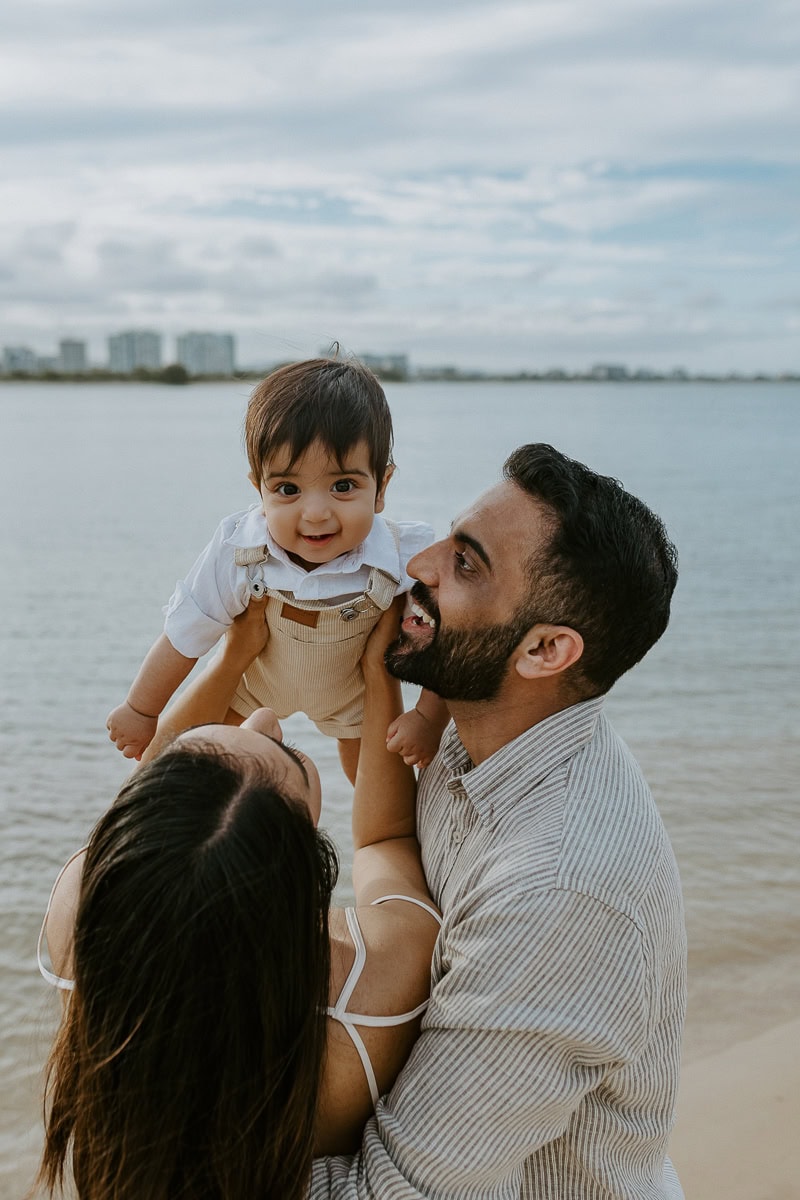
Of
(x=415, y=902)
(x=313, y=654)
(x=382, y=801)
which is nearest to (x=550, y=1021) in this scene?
(x=415, y=902)

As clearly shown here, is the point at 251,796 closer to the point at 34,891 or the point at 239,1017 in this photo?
the point at 239,1017

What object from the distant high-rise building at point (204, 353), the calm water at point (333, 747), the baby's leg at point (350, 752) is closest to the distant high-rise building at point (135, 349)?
the distant high-rise building at point (204, 353)

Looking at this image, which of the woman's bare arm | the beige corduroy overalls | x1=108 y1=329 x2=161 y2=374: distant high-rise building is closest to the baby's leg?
the beige corduroy overalls

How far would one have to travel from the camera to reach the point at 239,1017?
1637 mm

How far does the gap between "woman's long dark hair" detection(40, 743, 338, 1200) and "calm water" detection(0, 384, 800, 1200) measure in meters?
0.85

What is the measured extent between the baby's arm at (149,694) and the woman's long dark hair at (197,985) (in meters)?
1.35

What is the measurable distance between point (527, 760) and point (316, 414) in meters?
1.08

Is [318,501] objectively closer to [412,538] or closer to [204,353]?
[412,538]

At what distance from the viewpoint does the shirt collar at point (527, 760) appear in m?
2.25

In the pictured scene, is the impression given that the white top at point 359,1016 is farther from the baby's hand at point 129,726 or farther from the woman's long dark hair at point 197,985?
the baby's hand at point 129,726

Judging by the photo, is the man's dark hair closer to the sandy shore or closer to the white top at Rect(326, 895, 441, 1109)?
the white top at Rect(326, 895, 441, 1109)

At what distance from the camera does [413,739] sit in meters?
2.75

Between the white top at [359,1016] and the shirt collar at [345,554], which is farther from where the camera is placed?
the shirt collar at [345,554]

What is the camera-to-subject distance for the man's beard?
7.98 ft
